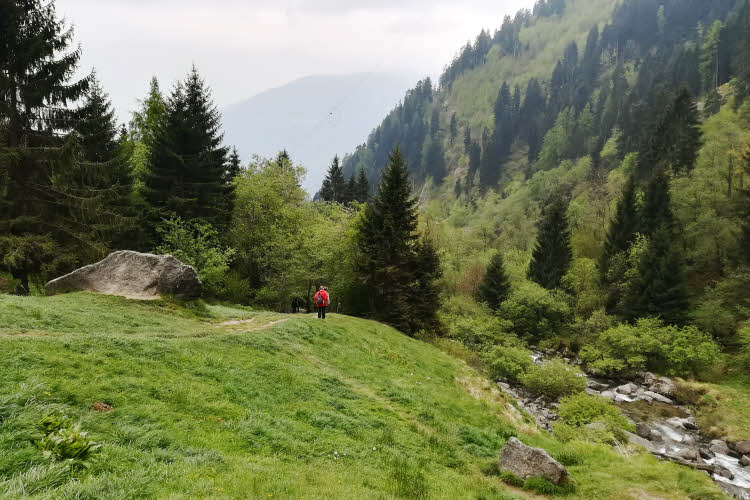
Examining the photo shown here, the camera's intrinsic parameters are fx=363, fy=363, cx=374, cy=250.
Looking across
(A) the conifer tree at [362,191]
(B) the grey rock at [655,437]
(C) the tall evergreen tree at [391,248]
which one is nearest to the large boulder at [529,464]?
(B) the grey rock at [655,437]

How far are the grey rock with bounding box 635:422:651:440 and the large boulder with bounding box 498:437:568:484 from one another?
19836 mm

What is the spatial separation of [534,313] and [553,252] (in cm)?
1558

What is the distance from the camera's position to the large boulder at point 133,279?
2117cm

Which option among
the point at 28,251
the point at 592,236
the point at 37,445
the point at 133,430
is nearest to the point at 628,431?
the point at 133,430

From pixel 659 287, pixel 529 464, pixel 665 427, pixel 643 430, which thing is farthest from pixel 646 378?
pixel 529 464

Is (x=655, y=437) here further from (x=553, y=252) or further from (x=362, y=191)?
(x=362, y=191)

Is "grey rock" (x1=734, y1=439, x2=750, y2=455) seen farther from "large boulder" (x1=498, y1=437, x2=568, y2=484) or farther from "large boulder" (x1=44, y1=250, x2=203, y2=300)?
"large boulder" (x1=44, y1=250, x2=203, y2=300)

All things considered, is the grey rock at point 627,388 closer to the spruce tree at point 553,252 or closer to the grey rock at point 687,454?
the grey rock at point 687,454

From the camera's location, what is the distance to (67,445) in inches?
243

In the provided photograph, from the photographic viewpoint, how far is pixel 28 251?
2194 centimetres

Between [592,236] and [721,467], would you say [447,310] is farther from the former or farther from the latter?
[592,236]

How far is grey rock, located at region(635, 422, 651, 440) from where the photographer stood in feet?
83.6

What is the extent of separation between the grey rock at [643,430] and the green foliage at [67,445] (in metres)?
31.7

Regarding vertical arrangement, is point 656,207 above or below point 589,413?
above
